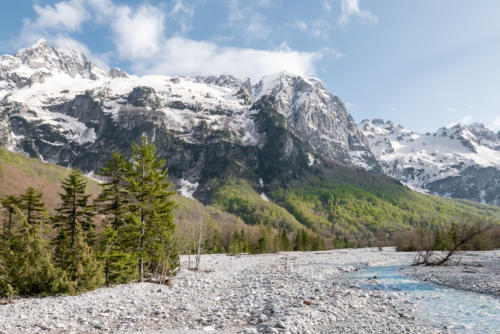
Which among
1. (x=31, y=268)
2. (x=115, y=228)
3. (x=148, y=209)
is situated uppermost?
(x=148, y=209)

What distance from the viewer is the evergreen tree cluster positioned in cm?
2164

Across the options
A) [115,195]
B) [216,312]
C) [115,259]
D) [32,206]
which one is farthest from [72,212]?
[216,312]

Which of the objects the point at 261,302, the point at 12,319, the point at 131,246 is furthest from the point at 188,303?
the point at 131,246

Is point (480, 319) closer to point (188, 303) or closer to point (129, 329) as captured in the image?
point (188, 303)

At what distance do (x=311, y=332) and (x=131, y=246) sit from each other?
2088 centimetres

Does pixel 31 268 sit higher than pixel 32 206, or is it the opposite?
pixel 32 206

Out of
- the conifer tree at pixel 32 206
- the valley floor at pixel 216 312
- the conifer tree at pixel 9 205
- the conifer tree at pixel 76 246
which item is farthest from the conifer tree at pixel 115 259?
the conifer tree at pixel 9 205

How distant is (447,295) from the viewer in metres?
24.1

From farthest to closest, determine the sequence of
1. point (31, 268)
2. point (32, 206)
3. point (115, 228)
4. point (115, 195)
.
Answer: point (32, 206)
point (115, 195)
point (115, 228)
point (31, 268)

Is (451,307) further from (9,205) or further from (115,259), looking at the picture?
(9,205)

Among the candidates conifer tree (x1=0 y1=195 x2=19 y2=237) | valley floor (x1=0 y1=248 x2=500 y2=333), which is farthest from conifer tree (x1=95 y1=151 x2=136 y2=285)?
conifer tree (x1=0 y1=195 x2=19 y2=237)

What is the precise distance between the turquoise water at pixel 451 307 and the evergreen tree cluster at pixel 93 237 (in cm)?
2214

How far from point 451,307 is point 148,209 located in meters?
26.4

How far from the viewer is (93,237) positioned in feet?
87.2
